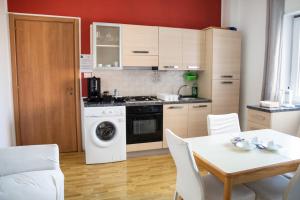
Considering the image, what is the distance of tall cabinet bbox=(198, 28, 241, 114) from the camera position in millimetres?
3672

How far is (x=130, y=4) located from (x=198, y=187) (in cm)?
308

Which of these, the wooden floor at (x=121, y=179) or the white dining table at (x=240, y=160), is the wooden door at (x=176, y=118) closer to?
the wooden floor at (x=121, y=179)

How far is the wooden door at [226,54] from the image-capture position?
3664mm

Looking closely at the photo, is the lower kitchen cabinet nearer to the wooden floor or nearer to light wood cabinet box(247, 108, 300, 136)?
the wooden floor

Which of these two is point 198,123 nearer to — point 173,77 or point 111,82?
point 173,77

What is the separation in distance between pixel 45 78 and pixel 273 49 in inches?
131

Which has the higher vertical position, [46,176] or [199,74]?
[199,74]

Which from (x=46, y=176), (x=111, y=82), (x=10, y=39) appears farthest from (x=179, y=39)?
(x=46, y=176)

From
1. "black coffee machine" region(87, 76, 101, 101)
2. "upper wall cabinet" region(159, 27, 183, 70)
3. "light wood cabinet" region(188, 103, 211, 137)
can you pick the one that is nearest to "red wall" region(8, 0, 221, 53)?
"upper wall cabinet" region(159, 27, 183, 70)

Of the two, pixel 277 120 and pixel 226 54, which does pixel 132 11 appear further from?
pixel 277 120

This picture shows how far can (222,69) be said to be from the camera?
12.3 ft

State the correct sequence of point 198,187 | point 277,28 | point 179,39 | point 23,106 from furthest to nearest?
point 179,39 → point 23,106 → point 277,28 → point 198,187

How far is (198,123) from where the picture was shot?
3.69 metres

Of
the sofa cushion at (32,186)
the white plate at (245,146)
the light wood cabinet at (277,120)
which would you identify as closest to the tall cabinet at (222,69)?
the light wood cabinet at (277,120)
